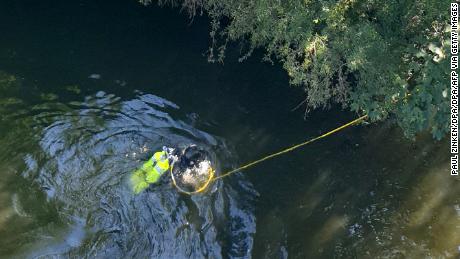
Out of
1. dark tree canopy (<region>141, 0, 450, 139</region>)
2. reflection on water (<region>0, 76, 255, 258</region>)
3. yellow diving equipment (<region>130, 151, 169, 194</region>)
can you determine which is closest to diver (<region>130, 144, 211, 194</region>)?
yellow diving equipment (<region>130, 151, 169, 194</region>)

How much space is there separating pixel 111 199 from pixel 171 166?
1430mm

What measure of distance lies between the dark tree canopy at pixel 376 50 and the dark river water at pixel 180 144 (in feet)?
5.03

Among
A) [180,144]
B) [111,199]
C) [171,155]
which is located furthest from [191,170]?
[111,199]

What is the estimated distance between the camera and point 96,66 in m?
13.3

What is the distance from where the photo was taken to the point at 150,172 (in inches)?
381

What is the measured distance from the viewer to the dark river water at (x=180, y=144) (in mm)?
9203

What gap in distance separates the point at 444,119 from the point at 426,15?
224cm

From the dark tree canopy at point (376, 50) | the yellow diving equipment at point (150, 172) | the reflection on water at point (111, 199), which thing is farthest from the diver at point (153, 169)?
the dark tree canopy at point (376, 50)

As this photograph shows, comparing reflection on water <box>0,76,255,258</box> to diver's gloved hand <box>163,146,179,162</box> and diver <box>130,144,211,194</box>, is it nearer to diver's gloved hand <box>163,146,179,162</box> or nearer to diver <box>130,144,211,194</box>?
diver <box>130,144,211,194</box>

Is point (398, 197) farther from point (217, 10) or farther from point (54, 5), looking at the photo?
point (54, 5)

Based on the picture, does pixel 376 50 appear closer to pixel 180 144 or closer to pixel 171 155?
pixel 171 155

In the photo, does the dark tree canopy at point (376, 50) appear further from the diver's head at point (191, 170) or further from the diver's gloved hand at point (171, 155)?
the diver's gloved hand at point (171, 155)

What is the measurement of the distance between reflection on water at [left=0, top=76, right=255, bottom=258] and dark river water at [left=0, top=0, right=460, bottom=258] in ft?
0.09

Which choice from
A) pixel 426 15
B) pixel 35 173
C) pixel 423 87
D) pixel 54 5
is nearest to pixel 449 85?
pixel 423 87
